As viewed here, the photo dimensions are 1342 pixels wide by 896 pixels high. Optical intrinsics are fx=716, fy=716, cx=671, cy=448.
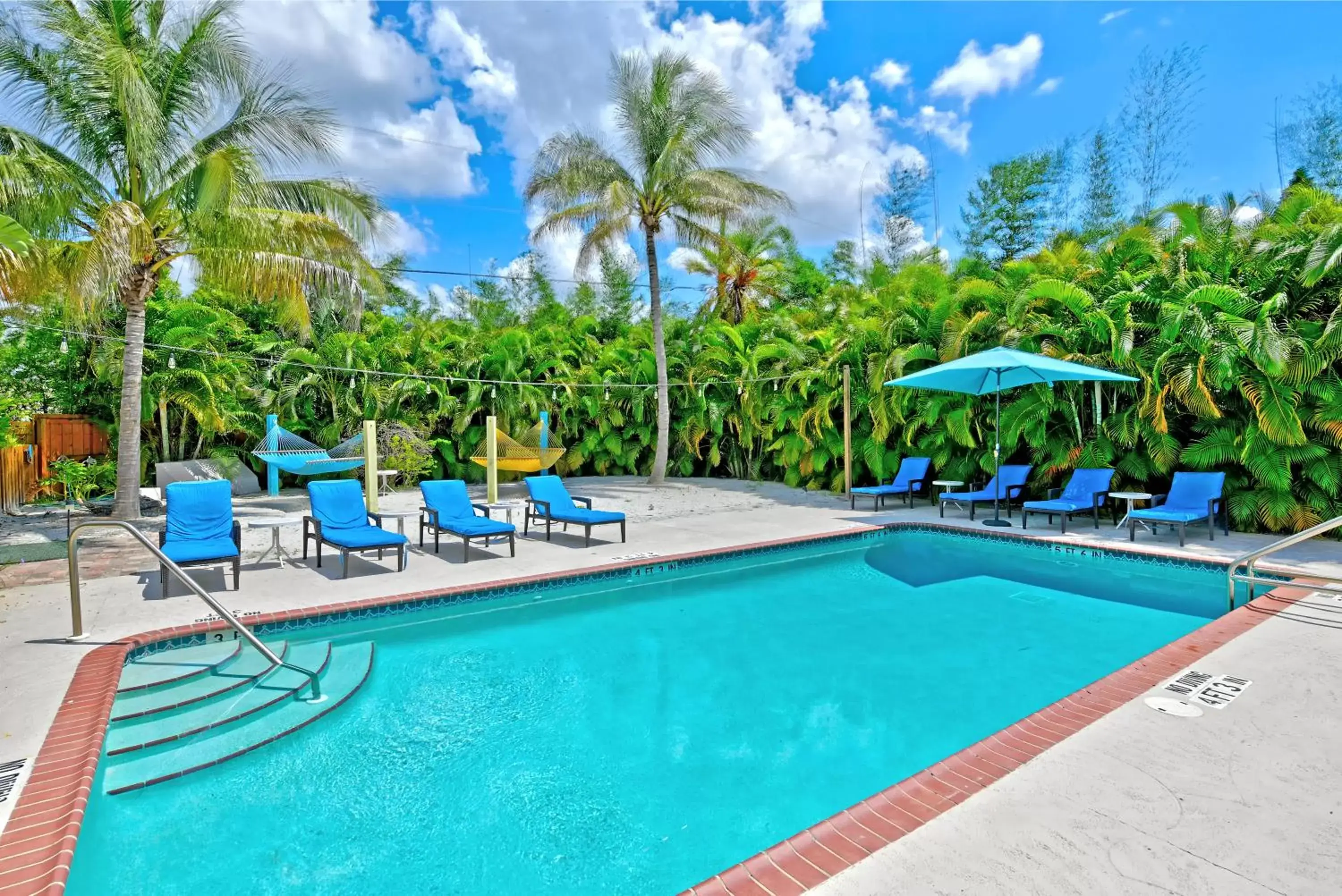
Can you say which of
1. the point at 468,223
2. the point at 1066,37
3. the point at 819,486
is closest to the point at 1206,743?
the point at 819,486

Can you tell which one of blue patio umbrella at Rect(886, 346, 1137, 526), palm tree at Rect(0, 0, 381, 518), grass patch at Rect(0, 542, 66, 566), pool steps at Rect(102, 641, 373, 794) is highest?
palm tree at Rect(0, 0, 381, 518)

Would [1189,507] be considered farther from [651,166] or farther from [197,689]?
[651,166]

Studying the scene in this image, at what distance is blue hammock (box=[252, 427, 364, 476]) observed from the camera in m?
11.1

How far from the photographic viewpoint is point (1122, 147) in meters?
18.0

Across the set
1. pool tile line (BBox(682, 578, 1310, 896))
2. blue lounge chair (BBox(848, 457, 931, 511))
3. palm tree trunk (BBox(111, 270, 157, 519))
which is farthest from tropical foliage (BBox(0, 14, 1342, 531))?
pool tile line (BBox(682, 578, 1310, 896))

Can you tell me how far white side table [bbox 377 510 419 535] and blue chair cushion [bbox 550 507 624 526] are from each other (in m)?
1.80

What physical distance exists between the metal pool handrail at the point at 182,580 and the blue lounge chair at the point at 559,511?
161 inches

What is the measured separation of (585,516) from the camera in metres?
8.93

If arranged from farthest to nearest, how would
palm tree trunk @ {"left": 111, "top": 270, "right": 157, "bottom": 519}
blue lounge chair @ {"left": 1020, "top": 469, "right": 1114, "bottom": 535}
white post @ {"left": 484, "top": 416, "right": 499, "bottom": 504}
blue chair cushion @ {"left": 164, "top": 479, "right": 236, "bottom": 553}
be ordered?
white post @ {"left": 484, "top": 416, "right": 499, "bottom": 504} → palm tree trunk @ {"left": 111, "top": 270, "right": 157, "bottom": 519} → blue lounge chair @ {"left": 1020, "top": 469, "right": 1114, "bottom": 535} → blue chair cushion @ {"left": 164, "top": 479, "right": 236, "bottom": 553}

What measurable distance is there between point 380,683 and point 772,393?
11.8 metres

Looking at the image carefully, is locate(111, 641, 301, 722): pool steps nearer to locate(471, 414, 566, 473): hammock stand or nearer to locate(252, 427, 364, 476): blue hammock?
locate(252, 427, 364, 476): blue hammock

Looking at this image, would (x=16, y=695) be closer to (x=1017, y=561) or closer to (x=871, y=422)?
(x=1017, y=561)

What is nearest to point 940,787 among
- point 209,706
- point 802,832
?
point 802,832

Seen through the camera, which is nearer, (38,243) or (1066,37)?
(38,243)
